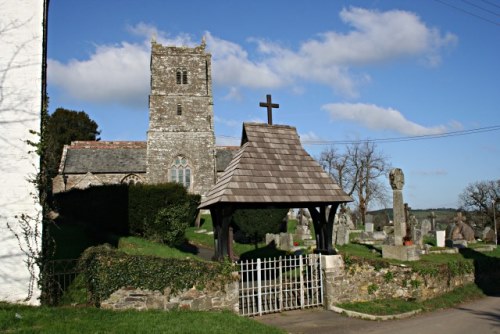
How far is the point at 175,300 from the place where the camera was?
9117 millimetres

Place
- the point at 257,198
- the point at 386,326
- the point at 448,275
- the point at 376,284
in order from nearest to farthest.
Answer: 1. the point at 386,326
2. the point at 257,198
3. the point at 376,284
4. the point at 448,275

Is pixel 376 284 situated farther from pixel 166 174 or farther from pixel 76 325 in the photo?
pixel 166 174

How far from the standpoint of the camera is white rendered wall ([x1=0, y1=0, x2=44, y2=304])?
8.70 meters

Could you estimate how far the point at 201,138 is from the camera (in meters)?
38.8

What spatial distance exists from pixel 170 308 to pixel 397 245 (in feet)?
33.1

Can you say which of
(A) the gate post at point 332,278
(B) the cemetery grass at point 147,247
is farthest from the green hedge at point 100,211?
(A) the gate post at point 332,278

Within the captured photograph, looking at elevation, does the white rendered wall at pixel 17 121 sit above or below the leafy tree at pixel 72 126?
below

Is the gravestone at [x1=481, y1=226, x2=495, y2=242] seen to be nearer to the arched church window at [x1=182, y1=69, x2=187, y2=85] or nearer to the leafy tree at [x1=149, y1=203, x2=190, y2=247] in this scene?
the leafy tree at [x1=149, y1=203, x2=190, y2=247]

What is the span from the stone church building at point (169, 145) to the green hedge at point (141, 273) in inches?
1108

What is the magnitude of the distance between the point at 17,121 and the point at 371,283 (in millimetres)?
10028

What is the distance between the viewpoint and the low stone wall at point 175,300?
8.83 meters

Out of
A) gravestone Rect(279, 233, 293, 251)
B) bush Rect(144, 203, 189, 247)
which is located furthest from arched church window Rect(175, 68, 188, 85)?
gravestone Rect(279, 233, 293, 251)

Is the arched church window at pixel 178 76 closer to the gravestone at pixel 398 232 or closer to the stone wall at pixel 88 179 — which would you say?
the stone wall at pixel 88 179

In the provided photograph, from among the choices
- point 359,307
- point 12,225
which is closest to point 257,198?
point 359,307
